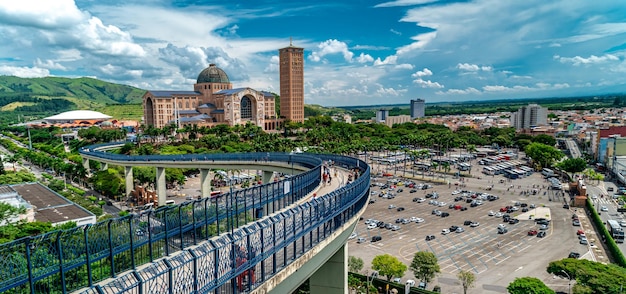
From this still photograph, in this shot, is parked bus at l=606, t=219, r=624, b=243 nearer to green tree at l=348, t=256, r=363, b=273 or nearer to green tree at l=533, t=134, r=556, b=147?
green tree at l=348, t=256, r=363, b=273

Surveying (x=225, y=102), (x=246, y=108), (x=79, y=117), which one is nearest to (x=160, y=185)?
(x=225, y=102)

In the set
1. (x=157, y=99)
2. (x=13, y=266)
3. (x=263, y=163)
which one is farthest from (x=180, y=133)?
(x=13, y=266)

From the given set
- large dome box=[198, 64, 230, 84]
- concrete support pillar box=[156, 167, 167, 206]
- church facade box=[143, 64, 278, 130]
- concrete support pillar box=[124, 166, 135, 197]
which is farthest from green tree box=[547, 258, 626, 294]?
large dome box=[198, 64, 230, 84]

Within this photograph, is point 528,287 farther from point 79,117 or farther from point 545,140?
point 79,117

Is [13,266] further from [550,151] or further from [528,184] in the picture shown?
[550,151]

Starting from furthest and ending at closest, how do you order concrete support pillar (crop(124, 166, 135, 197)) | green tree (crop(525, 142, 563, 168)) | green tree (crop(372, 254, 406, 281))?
1. green tree (crop(525, 142, 563, 168))
2. concrete support pillar (crop(124, 166, 135, 197))
3. green tree (crop(372, 254, 406, 281))
